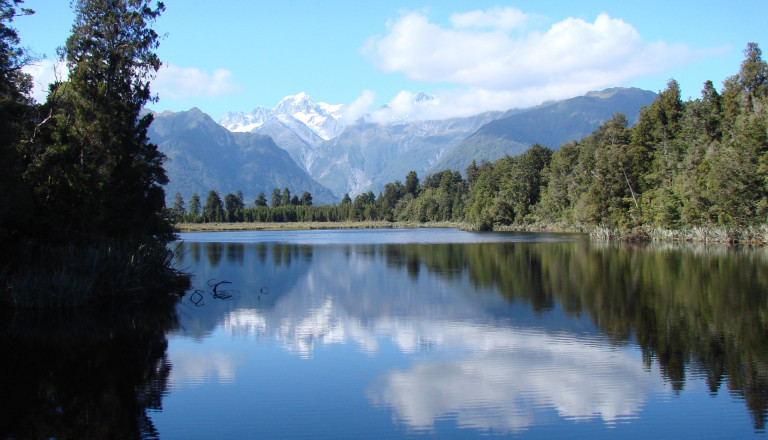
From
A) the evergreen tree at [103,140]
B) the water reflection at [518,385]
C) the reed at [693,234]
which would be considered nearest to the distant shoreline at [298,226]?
the reed at [693,234]

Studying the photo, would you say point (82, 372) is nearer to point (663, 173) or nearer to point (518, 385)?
point (518, 385)

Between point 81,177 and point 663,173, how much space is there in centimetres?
5649

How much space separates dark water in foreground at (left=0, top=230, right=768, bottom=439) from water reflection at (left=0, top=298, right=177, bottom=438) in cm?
5

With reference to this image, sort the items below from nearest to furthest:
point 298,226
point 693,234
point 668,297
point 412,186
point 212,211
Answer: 1. point 668,297
2. point 693,234
3. point 298,226
4. point 212,211
5. point 412,186

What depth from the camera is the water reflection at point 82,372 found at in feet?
32.3

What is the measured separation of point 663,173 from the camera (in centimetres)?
6084

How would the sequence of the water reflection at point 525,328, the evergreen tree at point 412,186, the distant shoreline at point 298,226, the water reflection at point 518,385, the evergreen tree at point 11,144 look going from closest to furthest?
the water reflection at point 518,385
the water reflection at point 525,328
the evergreen tree at point 11,144
the distant shoreline at point 298,226
the evergreen tree at point 412,186

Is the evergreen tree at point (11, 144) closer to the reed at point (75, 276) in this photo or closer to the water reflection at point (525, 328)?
the reed at point (75, 276)

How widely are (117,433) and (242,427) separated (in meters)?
1.99

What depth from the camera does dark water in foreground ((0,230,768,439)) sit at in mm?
9875

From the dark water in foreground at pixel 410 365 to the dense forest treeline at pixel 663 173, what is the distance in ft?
64.5

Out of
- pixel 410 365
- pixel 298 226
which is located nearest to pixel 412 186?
pixel 298 226

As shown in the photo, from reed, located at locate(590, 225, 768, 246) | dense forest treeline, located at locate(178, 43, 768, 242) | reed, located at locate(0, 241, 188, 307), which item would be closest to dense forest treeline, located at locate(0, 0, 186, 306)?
reed, located at locate(0, 241, 188, 307)

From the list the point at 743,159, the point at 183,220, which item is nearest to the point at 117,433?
the point at 743,159
